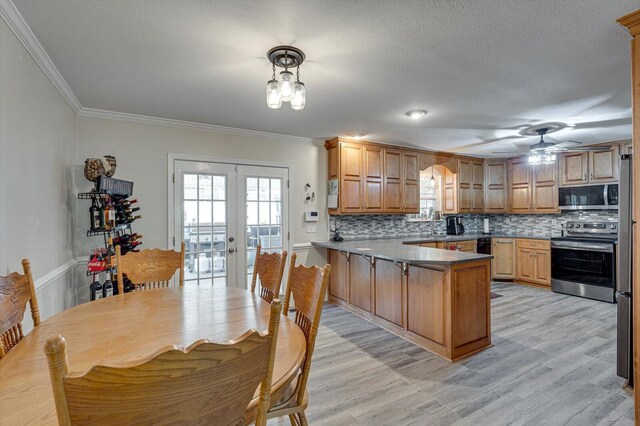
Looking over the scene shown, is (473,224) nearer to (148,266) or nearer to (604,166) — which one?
(604,166)

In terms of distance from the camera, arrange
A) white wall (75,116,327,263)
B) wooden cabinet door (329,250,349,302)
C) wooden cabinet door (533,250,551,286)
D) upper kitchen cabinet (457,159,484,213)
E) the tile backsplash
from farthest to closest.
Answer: upper kitchen cabinet (457,159,484,213), wooden cabinet door (533,250,551,286), the tile backsplash, wooden cabinet door (329,250,349,302), white wall (75,116,327,263)

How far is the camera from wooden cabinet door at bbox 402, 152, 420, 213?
5.04 m

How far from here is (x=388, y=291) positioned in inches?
138

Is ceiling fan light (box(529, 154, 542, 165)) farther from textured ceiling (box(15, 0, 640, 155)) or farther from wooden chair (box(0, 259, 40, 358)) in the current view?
wooden chair (box(0, 259, 40, 358))

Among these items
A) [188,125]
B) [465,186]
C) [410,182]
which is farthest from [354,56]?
[465,186]

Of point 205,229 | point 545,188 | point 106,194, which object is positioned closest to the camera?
point 106,194

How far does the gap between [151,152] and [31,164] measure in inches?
61.0

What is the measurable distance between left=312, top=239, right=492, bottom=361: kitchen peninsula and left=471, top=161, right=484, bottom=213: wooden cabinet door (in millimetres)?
3091

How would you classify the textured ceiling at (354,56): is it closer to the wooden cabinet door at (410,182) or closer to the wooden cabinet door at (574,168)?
the wooden cabinet door at (410,182)

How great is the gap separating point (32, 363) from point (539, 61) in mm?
3288

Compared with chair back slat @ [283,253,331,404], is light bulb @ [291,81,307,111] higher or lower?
higher

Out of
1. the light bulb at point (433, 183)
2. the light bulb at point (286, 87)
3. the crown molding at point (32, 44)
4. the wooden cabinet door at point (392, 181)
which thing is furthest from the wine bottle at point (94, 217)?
the light bulb at point (433, 183)

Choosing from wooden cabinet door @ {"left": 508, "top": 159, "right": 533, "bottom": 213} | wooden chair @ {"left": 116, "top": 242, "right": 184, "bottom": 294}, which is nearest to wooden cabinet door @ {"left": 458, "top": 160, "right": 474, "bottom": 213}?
wooden cabinet door @ {"left": 508, "top": 159, "right": 533, "bottom": 213}

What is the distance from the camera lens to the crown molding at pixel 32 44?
5.46 ft
